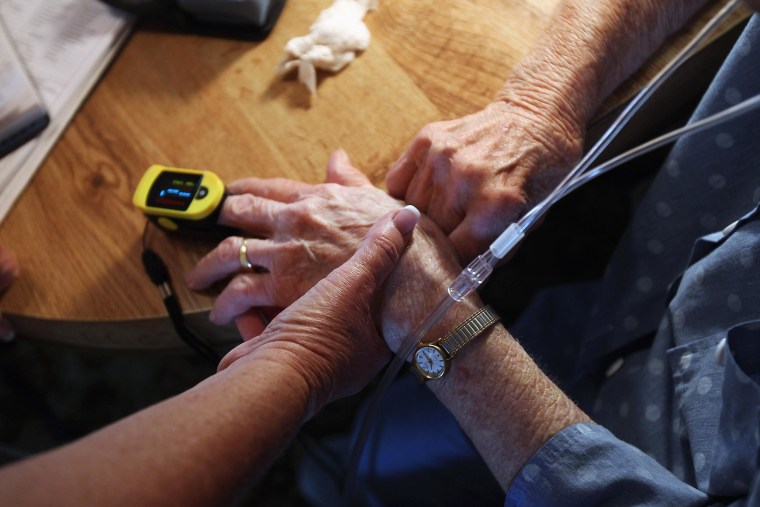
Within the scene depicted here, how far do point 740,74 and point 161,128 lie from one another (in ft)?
2.60

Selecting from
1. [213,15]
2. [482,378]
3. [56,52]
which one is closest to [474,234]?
[482,378]

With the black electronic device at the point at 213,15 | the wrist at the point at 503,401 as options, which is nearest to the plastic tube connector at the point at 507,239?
the wrist at the point at 503,401

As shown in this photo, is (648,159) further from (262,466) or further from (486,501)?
(262,466)

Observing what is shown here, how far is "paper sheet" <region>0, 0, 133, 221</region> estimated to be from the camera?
0.85m

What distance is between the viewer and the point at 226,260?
76 centimetres

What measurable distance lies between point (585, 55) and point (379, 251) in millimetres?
410

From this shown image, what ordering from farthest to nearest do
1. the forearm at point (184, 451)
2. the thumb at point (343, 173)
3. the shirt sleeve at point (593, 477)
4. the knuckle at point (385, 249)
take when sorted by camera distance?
1. the thumb at point (343, 173)
2. the knuckle at point (385, 249)
3. the shirt sleeve at point (593, 477)
4. the forearm at point (184, 451)

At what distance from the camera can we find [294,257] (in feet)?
2.52

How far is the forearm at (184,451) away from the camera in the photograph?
41 centimetres

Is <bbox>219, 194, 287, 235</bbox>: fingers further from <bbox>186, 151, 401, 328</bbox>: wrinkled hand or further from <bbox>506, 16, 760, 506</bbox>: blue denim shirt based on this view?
<bbox>506, 16, 760, 506</bbox>: blue denim shirt

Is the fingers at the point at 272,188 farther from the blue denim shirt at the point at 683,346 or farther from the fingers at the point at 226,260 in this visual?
the blue denim shirt at the point at 683,346

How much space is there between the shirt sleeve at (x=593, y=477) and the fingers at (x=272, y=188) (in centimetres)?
45

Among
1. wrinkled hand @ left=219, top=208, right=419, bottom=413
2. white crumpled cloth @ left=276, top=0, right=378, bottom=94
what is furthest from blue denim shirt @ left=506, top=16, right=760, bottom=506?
white crumpled cloth @ left=276, top=0, right=378, bottom=94

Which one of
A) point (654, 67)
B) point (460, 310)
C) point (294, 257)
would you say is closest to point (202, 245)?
point (294, 257)
